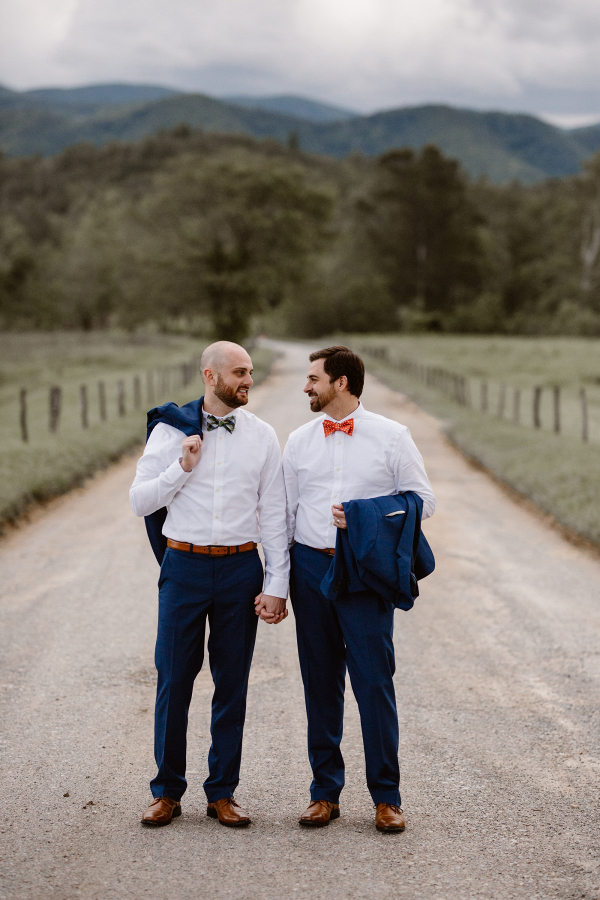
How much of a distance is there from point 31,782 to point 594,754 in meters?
2.82

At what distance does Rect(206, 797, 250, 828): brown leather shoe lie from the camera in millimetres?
3629

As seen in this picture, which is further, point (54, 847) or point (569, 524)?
point (569, 524)

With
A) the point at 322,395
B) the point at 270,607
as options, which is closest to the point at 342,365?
the point at 322,395

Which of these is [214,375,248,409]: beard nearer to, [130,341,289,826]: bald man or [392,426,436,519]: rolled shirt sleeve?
[130,341,289,826]: bald man

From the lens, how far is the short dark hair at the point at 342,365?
3646mm

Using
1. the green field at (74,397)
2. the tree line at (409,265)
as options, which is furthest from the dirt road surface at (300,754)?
the tree line at (409,265)

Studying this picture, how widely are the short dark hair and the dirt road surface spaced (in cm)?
190

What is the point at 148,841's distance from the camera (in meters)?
3.48

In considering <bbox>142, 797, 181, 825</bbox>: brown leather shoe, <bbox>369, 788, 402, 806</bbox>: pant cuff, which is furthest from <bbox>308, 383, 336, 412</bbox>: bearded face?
<bbox>142, 797, 181, 825</bbox>: brown leather shoe

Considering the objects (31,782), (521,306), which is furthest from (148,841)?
(521,306)

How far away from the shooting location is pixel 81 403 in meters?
18.6

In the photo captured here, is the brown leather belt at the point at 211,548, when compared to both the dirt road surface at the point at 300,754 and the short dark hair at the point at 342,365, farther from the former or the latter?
the dirt road surface at the point at 300,754

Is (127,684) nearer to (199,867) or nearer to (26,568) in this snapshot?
(199,867)

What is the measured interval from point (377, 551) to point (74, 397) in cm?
2585
